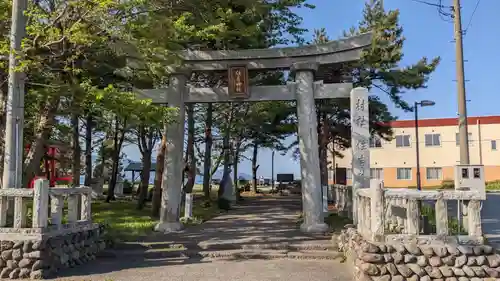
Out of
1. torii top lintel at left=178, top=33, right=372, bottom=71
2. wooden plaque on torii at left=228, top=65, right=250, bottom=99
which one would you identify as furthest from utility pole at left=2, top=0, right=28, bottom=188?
wooden plaque on torii at left=228, top=65, right=250, bottom=99

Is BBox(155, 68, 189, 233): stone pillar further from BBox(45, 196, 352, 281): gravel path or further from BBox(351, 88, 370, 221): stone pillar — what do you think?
BBox(351, 88, 370, 221): stone pillar

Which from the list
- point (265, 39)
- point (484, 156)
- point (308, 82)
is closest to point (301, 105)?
point (308, 82)

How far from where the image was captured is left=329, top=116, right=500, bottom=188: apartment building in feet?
128

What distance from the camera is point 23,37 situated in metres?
8.71

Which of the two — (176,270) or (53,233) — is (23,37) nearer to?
(53,233)

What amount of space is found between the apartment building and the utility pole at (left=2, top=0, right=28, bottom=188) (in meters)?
32.6

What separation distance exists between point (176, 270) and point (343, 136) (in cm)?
1704

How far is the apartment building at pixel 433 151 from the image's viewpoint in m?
38.9

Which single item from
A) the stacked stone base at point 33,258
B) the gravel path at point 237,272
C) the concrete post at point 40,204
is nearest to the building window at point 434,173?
the gravel path at point 237,272

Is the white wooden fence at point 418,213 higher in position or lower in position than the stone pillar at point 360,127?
lower

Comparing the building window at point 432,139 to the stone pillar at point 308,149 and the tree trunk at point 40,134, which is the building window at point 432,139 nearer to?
the stone pillar at point 308,149

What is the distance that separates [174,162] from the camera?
13.0 m

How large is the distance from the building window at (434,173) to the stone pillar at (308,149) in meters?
31.2

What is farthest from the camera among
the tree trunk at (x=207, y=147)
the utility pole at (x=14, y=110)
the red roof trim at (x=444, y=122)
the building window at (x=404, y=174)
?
the building window at (x=404, y=174)
